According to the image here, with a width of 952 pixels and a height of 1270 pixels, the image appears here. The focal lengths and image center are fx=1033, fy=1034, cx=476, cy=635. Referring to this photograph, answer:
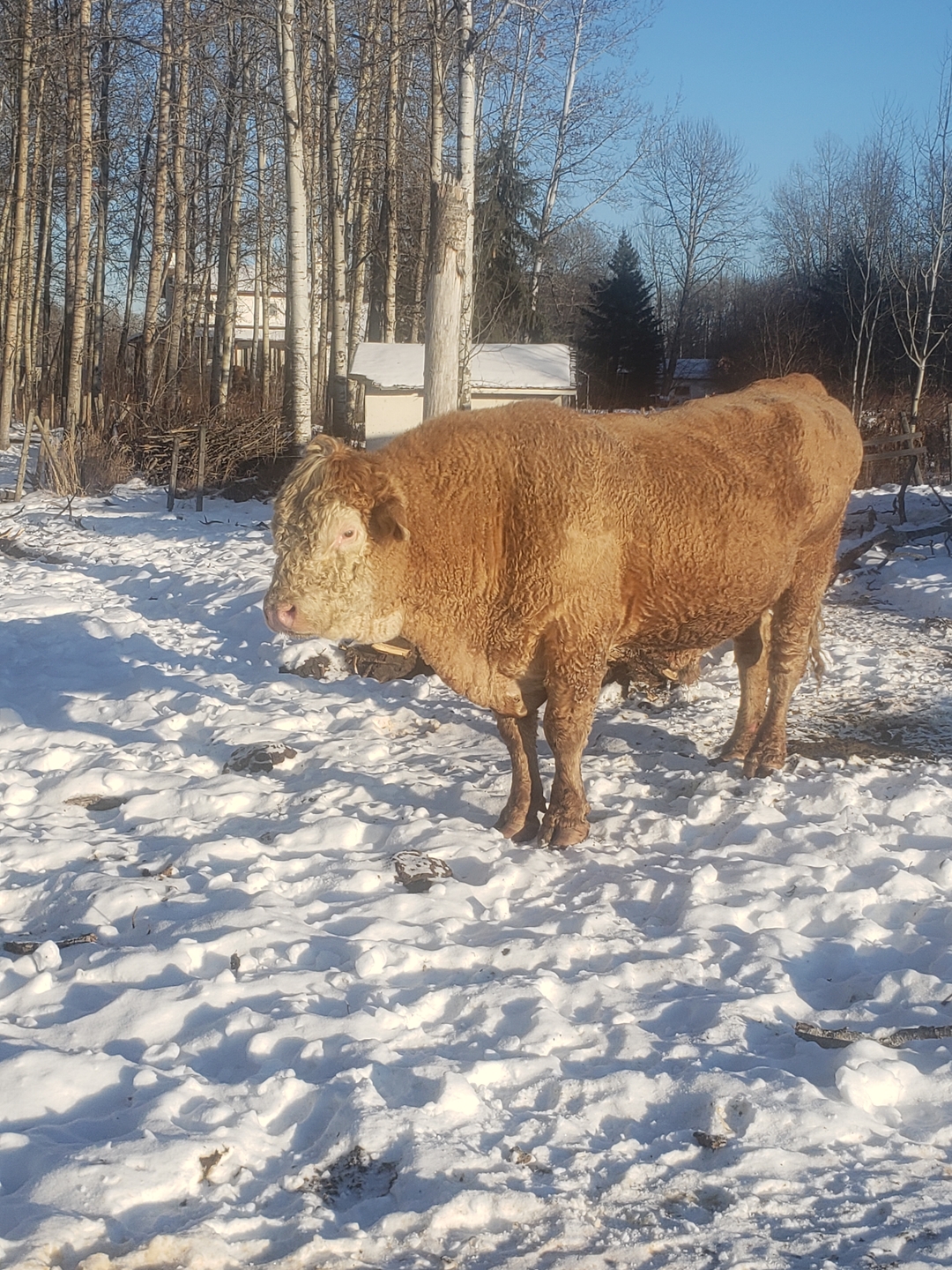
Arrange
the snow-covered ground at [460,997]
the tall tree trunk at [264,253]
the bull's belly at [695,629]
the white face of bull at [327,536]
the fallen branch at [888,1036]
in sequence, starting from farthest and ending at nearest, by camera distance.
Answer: the tall tree trunk at [264,253] < the bull's belly at [695,629] < the white face of bull at [327,536] < the fallen branch at [888,1036] < the snow-covered ground at [460,997]

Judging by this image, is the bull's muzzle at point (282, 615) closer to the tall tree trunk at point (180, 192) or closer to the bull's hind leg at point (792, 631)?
the bull's hind leg at point (792, 631)

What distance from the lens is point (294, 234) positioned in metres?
15.0

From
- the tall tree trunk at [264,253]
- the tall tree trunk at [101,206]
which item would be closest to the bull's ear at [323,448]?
the tall tree trunk at [101,206]

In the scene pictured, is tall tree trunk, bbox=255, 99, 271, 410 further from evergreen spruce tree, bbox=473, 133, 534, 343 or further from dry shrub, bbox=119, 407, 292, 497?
dry shrub, bbox=119, 407, 292, 497

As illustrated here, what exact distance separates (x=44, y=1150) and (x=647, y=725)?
14.4 feet

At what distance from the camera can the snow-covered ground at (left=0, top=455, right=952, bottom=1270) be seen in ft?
Answer: 7.54

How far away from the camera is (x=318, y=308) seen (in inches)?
1102

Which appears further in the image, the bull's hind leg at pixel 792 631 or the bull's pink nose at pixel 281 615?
the bull's hind leg at pixel 792 631

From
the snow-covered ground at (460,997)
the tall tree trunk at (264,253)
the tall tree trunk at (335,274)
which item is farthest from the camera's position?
the tall tree trunk at (264,253)

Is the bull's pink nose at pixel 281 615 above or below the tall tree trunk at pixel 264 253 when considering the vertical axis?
below

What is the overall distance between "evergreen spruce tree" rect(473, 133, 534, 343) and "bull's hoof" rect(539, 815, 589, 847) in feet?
79.1

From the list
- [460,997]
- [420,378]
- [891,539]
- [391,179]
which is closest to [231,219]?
[391,179]

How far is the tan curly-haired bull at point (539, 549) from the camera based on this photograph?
13.3 feet

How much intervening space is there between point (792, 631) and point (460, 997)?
3214mm
